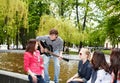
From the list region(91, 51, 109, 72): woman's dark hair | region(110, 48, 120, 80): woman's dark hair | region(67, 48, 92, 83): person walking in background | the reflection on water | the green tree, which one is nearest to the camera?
region(110, 48, 120, 80): woman's dark hair

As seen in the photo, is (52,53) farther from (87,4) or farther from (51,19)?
(87,4)

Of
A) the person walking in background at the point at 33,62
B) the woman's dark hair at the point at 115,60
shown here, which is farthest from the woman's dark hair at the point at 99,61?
the person walking in background at the point at 33,62

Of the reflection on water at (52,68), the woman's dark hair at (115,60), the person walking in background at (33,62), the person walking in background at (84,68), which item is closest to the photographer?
the woman's dark hair at (115,60)

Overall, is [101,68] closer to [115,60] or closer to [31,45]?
[115,60]

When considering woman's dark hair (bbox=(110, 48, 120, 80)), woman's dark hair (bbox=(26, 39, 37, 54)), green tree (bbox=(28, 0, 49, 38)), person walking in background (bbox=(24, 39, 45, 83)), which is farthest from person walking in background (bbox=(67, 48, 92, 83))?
green tree (bbox=(28, 0, 49, 38))

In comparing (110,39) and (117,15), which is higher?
(117,15)

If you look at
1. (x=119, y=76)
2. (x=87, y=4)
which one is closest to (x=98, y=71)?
(x=119, y=76)

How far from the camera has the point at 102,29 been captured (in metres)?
41.3

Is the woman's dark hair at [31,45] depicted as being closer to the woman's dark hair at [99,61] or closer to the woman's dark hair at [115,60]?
the woman's dark hair at [99,61]


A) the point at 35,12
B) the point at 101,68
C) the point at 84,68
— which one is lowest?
the point at 84,68

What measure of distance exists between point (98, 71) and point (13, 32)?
1532 inches

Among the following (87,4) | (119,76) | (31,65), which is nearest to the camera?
(119,76)

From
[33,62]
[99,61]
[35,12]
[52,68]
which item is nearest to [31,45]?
[33,62]

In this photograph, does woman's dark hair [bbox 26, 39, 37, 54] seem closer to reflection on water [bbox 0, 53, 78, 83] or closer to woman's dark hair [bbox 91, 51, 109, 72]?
woman's dark hair [bbox 91, 51, 109, 72]
